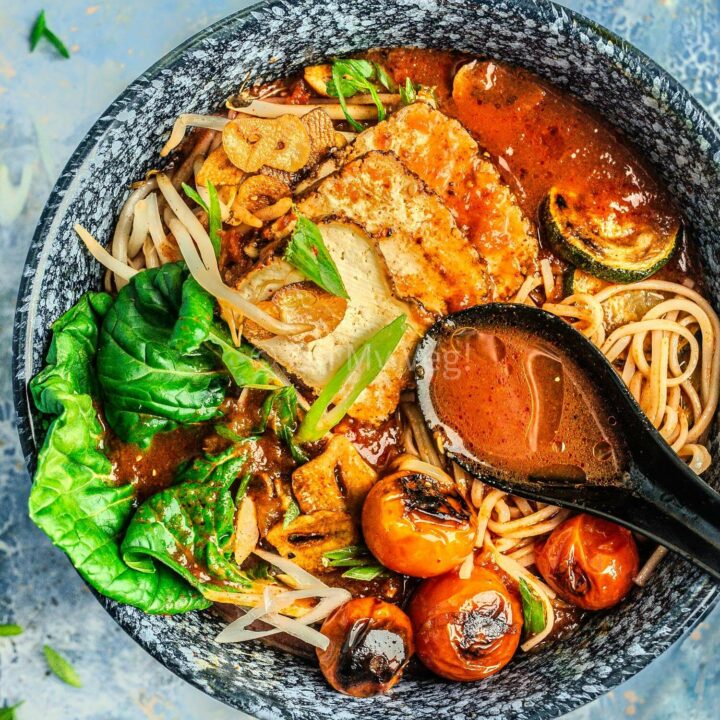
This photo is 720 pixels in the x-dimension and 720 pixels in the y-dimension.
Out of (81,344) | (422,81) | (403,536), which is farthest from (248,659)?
(422,81)

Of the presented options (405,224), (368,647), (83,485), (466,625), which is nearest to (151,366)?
(83,485)

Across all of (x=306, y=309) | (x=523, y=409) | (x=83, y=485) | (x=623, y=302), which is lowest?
(x=83, y=485)

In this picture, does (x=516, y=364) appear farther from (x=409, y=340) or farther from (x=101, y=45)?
(x=101, y=45)

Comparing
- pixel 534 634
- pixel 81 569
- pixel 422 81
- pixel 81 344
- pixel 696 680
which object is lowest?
pixel 696 680

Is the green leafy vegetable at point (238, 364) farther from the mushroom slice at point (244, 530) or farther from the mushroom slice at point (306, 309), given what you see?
the mushroom slice at point (244, 530)

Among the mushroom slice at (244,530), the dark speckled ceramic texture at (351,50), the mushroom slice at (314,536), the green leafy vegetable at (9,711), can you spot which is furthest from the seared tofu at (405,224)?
the green leafy vegetable at (9,711)

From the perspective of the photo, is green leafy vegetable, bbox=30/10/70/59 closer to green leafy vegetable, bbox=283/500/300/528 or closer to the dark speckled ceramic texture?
the dark speckled ceramic texture

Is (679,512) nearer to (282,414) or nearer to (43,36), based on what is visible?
(282,414)
